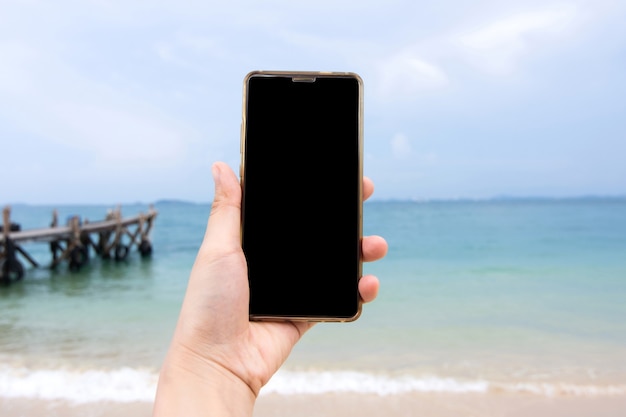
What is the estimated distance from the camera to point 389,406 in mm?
5824

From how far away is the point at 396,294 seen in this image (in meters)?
14.5

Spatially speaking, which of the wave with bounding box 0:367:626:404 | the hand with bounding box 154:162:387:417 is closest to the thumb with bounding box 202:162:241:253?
the hand with bounding box 154:162:387:417

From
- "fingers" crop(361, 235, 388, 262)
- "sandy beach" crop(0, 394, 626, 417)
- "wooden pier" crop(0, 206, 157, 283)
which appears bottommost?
"wooden pier" crop(0, 206, 157, 283)

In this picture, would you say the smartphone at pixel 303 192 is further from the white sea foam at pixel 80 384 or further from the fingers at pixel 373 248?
the white sea foam at pixel 80 384

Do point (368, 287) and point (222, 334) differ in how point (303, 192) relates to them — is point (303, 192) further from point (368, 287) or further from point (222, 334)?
point (222, 334)

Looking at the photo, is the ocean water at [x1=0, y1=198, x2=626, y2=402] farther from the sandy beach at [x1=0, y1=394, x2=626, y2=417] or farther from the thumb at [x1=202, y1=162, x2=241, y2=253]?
the thumb at [x1=202, y1=162, x2=241, y2=253]

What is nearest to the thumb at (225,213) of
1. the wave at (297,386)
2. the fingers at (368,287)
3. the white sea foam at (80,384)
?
the fingers at (368,287)

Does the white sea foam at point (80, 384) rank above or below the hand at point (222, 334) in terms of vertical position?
below

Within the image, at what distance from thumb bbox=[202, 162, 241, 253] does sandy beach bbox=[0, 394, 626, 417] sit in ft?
12.4

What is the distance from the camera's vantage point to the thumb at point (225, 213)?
2484 millimetres

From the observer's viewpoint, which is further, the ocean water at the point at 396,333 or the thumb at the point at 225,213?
the ocean water at the point at 396,333

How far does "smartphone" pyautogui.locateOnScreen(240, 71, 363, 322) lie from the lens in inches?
101

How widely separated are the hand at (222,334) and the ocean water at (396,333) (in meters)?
4.05

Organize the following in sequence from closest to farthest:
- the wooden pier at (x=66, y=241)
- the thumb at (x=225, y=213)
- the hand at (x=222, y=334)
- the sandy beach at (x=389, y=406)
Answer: the hand at (x=222, y=334)
the thumb at (x=225, y=213)
the sandy beach at (x=389, y=406)
the wooden pier at (x=66, y=241)
